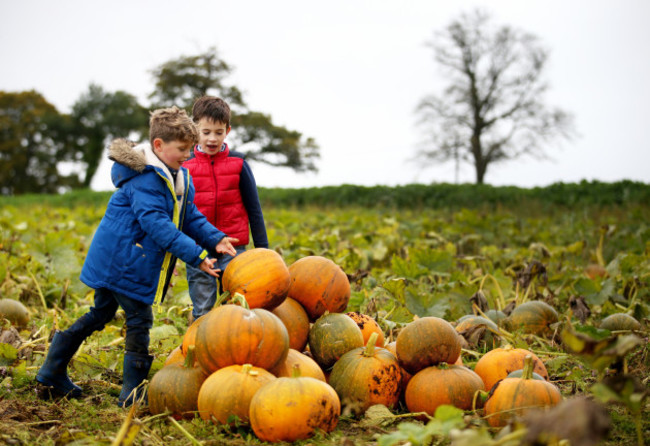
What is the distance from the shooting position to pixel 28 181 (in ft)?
139

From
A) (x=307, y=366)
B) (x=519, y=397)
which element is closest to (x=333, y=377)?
(x=307, y=366)

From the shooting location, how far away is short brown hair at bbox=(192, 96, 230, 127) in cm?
335

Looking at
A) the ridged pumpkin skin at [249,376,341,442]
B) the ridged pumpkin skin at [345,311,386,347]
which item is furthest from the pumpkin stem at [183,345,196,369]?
the ridged pumpkin skin at [345,311,386,347]

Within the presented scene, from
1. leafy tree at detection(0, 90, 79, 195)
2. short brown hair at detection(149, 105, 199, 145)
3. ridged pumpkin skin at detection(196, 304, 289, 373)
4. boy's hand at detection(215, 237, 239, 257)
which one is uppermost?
leafy tree at detection(0, 90, 79, 195)

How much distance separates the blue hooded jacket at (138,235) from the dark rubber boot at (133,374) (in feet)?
0.92

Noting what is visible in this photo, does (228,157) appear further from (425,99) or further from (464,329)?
(425,99)

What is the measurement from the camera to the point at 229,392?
81.0 inches

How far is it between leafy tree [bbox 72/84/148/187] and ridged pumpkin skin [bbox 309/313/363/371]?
41.0 meters

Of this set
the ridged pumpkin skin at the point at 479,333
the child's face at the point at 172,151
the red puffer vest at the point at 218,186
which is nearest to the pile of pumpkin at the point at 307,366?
the ridged pumpkin skin at the point at 479,333

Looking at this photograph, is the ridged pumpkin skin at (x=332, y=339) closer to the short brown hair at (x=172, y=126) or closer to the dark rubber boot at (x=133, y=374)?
the dark rubber boot at (x=133, y=374)

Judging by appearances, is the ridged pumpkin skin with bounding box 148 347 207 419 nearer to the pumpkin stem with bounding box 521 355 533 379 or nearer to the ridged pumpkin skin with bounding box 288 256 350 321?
the ridged pumpkin skin with bounding box 288 256 350 321

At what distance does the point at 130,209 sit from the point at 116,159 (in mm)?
260

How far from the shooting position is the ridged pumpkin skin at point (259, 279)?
2.49 metres

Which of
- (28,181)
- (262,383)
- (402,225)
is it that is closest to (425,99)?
(402,225)
